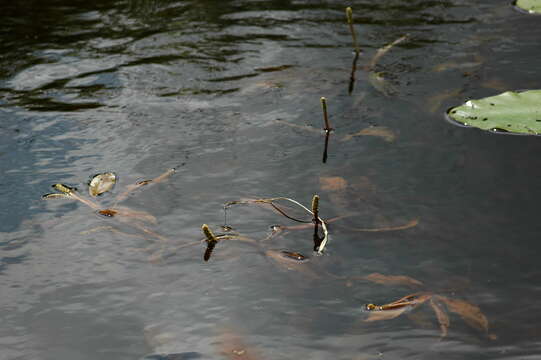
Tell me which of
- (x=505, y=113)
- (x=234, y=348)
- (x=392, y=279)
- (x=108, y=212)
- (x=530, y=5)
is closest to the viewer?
(x=234, y=348)

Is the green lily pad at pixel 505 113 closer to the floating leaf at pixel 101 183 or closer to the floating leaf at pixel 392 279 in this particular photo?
the floating leaf at pixel 392 279

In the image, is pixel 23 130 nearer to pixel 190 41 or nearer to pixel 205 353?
pixel 190 41

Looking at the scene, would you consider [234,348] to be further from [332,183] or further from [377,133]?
[377,133]

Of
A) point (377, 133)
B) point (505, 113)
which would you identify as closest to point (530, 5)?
point (505, 113)

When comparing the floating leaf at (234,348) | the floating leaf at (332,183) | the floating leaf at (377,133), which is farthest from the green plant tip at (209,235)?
the floating leaf at (377,133)

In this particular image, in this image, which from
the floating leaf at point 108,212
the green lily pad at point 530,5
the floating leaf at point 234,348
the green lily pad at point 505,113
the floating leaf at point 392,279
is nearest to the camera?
the floating leaf at point 234,348

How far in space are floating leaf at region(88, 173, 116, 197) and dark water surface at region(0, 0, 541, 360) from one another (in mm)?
35

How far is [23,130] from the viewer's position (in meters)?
1.84

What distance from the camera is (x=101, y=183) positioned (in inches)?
60.5

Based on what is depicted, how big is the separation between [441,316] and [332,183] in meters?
0.50

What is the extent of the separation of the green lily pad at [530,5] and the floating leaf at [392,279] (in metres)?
1.63

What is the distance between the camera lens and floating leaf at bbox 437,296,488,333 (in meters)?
1.08

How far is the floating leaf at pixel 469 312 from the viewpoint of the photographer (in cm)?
108

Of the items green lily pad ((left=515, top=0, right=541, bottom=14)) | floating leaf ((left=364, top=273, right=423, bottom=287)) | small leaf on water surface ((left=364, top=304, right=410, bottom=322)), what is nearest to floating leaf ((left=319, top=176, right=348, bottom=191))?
floating leaf ((left=364, top=273, right=423, bottom=287))
